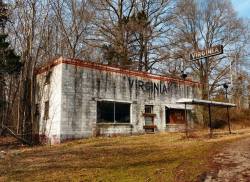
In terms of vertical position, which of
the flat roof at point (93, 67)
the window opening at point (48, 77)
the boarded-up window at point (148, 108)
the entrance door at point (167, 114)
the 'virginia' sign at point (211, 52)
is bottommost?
the entrance door at point (167, 114)

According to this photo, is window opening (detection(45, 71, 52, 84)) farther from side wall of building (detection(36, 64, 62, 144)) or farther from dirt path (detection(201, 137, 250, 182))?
dirt path (detection(201, 137, 250, 182))

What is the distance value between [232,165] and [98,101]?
1237 cm

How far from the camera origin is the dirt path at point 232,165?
961cm

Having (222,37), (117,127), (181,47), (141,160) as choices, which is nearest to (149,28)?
(181,47)

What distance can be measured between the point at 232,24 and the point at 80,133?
28.4m

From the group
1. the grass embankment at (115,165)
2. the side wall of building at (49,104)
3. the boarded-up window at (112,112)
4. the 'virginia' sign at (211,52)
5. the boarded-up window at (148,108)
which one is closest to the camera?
the grass embankment at (115,165)

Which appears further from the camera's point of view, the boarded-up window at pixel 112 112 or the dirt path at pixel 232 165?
the boarded-up window at pixel 112 112

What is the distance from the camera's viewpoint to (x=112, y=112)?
75.5 ft

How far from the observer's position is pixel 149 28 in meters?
37.4

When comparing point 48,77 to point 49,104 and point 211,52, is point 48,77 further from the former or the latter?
point 211,52

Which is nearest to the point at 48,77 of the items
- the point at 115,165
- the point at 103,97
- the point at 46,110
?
the point at 46,110

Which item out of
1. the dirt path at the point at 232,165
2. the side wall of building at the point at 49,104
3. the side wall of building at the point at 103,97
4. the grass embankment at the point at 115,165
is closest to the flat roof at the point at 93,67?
the side wall of building at the point at 103,97

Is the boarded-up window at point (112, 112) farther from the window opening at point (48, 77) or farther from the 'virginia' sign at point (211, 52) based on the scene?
the 'virginia' sign at point (211, 52)

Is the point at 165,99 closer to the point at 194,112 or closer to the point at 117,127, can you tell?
the point at 194,112
